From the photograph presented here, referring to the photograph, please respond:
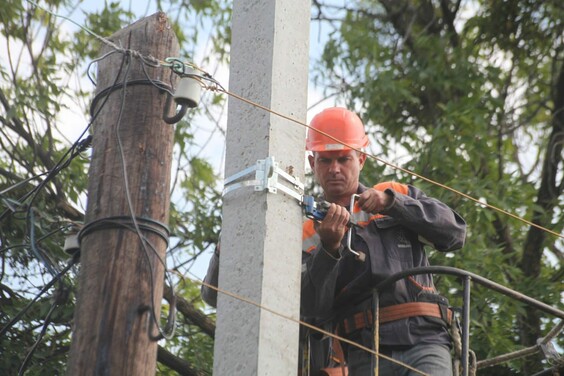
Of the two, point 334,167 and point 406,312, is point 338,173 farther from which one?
point 406,312

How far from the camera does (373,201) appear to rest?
578 centimetres

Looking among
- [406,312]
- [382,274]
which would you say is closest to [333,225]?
[382,274]

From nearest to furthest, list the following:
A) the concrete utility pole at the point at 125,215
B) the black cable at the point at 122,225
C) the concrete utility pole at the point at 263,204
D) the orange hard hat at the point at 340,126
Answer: the concrete utility pole at the point at 125,215 → the black cable at the point at 122,225 → the concrete utility pole at the point at 263,204 → the orange hard hat at the point at 340,126

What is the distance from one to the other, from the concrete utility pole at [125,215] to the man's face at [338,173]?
1418mm

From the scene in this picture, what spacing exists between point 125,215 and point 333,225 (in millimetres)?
1182

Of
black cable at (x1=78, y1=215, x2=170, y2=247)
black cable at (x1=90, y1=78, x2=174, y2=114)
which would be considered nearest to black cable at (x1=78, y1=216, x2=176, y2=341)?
black cable at (x1=78, y1=215, x2=170, y2=247)

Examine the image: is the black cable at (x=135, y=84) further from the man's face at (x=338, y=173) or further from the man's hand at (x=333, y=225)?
the man's face at (x=338, y=173)

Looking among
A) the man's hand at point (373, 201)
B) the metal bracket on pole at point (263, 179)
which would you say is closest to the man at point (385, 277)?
the man's hand at point (373, 201)

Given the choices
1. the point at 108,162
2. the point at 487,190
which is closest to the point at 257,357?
the point at 108,162

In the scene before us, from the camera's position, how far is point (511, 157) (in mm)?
12000

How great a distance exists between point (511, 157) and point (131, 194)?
7835 millimetres

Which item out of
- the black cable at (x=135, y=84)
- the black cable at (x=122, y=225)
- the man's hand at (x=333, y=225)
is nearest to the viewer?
the black cable at (x=122, y=225)

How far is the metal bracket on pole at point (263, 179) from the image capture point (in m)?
5.08

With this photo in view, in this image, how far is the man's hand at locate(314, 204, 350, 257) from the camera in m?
5.48
